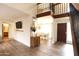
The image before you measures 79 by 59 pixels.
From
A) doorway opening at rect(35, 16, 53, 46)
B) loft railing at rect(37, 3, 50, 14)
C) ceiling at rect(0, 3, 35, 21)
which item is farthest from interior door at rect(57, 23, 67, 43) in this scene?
ceiling at rect(0, 3, 35, 21)

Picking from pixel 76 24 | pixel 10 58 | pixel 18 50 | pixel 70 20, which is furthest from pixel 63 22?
pixel 10 58

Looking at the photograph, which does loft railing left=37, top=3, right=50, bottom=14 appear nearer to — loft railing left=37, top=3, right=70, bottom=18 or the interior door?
loft railing left=37, top=3, right=70, bottom=18

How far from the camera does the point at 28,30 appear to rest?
3090 mm

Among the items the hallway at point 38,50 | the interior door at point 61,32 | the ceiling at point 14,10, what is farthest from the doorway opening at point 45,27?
the ceiling at point 14,10

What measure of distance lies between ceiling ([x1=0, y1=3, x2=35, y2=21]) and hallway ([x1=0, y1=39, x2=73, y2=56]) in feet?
1.66

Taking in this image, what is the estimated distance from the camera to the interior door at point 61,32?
2.34m

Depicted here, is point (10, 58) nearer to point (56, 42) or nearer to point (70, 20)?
point (56, 42)

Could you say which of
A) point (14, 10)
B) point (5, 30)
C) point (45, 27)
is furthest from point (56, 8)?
point (5, 30)

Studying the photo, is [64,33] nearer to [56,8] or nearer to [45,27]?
[45,27]

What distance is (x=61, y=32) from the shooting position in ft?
7.84

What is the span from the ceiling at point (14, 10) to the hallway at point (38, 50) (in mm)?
507

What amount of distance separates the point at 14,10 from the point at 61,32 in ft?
3.23

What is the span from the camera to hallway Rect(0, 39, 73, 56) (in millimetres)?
2329

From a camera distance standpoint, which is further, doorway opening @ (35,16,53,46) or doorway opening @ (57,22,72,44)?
doorway opening @ (35,16,53,46)
